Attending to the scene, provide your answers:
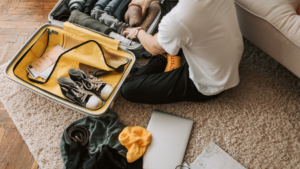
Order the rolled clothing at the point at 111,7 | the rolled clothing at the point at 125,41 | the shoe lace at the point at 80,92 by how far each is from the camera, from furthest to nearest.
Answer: the rolled clothing at the point at 111,7, the rolled clothing at the point at 125,41, the shoe lace at the point at 80,92

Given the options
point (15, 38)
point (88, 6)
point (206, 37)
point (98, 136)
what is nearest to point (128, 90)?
point (98, 136)

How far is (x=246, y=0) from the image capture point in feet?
3.15

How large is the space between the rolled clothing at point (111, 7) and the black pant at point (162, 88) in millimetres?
504

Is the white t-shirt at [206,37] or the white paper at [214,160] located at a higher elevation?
the white t-shirt at [206,37]

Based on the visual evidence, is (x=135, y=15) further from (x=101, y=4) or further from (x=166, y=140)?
(x=166, y=140)

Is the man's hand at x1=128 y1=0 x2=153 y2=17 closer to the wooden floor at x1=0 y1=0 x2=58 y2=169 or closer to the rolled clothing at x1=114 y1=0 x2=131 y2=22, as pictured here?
the rolled clothing at x1=114 y1=0 x2=131 y2=22

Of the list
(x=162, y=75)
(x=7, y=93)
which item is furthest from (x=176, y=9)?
(x=7, y=93)

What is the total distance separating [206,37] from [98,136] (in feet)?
2.62

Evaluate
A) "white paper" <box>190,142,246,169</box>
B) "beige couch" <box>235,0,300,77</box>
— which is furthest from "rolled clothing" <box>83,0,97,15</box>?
"white paper" <box>190,142,246,169</box>

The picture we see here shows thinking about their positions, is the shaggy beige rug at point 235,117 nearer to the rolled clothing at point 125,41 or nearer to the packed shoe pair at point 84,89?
the packed shoe pair at point 84,89

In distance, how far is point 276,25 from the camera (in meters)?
0.89

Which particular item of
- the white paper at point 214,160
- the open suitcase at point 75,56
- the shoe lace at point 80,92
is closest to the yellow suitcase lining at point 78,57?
the open suitcase at point 75,56

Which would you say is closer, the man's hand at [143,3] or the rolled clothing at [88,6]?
the man's hand at [143,3]

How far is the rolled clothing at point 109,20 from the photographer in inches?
49.7
